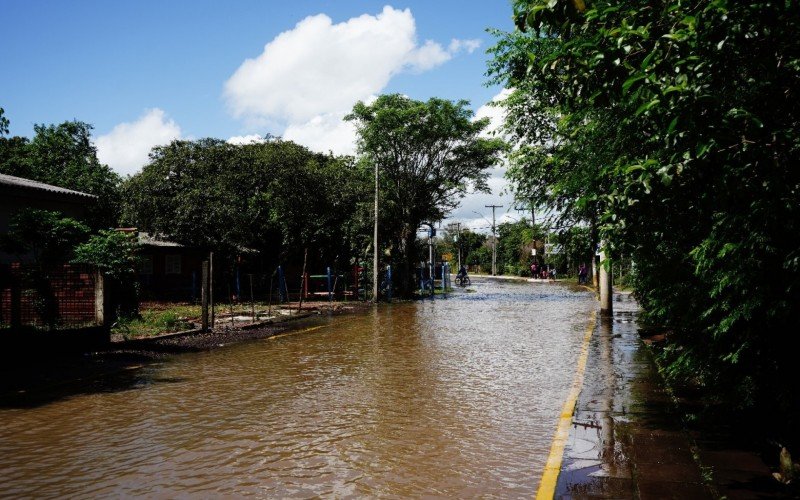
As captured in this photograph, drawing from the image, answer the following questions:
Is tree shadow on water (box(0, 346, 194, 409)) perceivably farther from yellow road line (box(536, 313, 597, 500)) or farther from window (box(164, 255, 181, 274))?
window (box(164, 255, 181, 274))

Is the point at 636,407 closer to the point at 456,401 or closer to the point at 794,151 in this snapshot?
the point at 456,401

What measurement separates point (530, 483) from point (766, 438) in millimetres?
2554

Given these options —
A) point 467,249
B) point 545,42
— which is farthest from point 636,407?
point 467,249

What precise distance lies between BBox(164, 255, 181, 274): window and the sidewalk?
29423mm

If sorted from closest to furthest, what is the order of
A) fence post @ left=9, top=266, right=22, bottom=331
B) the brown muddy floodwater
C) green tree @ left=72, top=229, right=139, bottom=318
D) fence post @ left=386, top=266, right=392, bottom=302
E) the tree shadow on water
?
the brown muddy floodwater
the tree shadow on water
fence post @ left=9, top=266, right=22, bottom=331
green tree @ left=72, top=229, right=139, bottom=318
fence post @ left=386, top=266, right=392, bottom=302

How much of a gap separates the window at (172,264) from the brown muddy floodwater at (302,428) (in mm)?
22229

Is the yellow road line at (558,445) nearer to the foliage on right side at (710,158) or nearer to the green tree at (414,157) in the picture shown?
the foliage on right side at (710,158)

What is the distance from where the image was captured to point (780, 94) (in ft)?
14.9

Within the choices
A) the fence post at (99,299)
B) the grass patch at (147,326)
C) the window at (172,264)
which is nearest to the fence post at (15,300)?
the fence post at (99,299)

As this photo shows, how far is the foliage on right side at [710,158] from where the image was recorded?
395cm

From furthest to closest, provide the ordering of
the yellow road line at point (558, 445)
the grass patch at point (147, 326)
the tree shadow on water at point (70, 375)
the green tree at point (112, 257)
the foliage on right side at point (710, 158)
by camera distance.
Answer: the grass patch at point (147, 326) < the green tree at point (112, 257) < the tree shadow on water at point (70, 375) < the yellow road line at point (558, 445) < the foliage on right side at point (710, 158)

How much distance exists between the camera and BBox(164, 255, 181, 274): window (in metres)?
33.6

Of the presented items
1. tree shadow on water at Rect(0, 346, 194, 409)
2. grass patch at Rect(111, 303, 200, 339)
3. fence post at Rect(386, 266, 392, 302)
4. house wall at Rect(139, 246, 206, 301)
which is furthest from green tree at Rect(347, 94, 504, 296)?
tree shadow on water at Rect(0, 346, 194, 409)

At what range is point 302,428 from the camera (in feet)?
22.9
